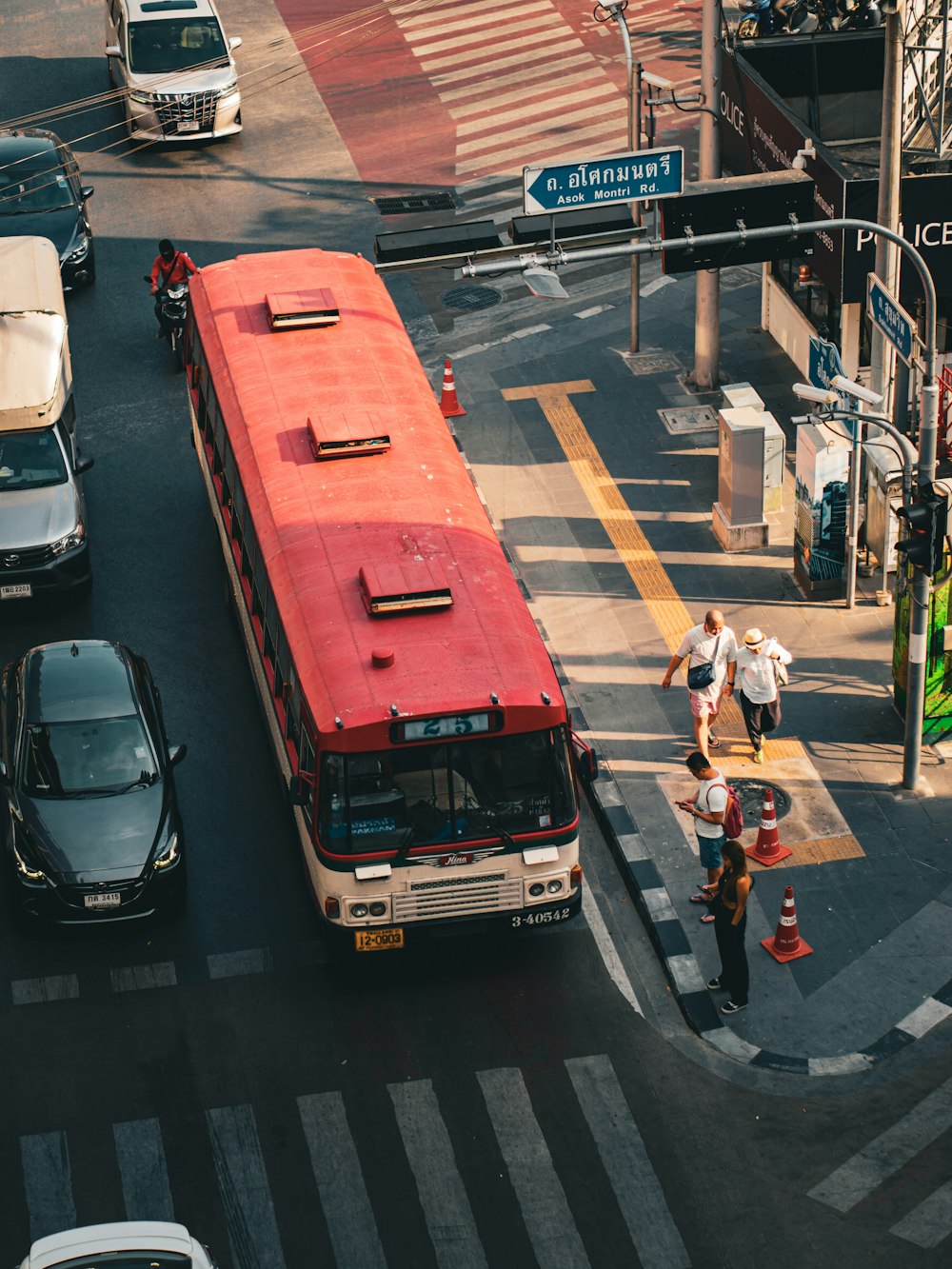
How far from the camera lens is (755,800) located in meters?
20.1

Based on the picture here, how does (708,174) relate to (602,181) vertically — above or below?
below

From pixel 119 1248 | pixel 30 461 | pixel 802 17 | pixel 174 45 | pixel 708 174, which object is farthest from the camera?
pixel 174 45

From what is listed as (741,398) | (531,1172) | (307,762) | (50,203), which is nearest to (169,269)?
(50,203)

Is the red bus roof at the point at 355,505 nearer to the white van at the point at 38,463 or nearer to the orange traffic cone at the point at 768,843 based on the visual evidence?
the white van at the point at 38,463

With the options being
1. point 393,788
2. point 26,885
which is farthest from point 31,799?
point 393,788

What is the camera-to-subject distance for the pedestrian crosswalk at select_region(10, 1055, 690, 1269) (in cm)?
1516

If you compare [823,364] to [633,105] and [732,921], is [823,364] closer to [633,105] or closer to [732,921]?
[732,921]

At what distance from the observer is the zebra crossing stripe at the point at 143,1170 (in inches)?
612

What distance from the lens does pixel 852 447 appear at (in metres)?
22.2

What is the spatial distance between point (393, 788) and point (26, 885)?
388cm

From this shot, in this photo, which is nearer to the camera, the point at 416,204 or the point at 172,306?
the point at 416,204

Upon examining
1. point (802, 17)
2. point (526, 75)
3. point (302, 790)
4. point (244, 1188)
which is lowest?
point (244, 1188)

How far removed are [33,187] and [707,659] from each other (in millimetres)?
16971

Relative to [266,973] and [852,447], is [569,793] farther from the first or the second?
[852,447]
